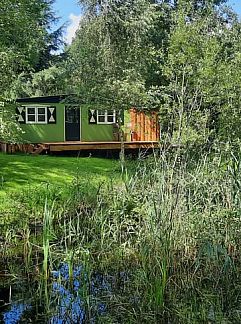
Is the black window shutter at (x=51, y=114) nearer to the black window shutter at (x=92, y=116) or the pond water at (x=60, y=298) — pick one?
the black window shutter at (x=92, y=116)

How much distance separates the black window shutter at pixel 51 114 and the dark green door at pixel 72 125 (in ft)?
1.55

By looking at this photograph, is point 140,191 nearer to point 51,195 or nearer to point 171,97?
point 51,195

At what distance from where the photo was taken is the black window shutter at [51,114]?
1623 cm

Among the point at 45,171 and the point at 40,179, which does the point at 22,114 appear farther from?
the point at 40,179

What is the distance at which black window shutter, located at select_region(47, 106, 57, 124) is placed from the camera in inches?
639

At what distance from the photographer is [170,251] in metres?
3.71

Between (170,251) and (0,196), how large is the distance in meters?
4.25

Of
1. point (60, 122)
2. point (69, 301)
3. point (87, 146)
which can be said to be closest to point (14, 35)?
point (87, 146)

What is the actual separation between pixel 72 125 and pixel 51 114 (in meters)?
0.92

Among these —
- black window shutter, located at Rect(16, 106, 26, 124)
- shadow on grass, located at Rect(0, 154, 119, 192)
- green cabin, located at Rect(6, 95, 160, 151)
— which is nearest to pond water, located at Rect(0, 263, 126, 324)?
shadow on grass, located at Rect(0, 154, 119, 192)

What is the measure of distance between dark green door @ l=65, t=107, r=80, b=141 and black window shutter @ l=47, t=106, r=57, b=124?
0.47 meters

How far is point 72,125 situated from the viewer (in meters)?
16.7

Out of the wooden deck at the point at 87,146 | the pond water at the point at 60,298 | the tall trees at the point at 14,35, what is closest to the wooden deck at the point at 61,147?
the wooden deck at the point at 87,146

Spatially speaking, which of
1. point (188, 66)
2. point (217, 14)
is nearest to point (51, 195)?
point (188, 66)
